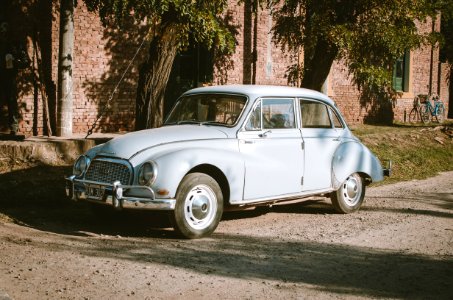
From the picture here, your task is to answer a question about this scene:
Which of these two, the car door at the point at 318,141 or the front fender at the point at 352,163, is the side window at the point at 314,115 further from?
the front fender at the point at 352,163

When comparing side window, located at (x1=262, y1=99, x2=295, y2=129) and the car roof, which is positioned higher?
the car roof

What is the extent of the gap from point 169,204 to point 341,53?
8.47 m

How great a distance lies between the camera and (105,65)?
15.0m

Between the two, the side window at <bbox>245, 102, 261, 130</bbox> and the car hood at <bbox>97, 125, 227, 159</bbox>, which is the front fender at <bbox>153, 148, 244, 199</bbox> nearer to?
the car hood at <bbox>97, 125, 227, 159</bbox>

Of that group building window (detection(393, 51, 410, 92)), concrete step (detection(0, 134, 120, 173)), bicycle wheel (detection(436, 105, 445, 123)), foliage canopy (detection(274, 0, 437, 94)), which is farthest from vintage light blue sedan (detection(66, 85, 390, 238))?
bicycle wheel (detection(436, 105, 445, 123))

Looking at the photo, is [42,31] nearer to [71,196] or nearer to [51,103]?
[51,103]

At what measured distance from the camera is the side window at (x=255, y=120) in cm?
792

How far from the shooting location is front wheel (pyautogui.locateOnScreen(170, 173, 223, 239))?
699 cm

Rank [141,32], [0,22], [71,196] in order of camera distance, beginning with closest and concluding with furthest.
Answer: [71,196], [0,22], [141,32]

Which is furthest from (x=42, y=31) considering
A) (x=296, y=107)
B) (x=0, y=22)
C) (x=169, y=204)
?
(x=169, y=204)

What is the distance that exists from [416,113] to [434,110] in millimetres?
687

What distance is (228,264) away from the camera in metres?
6.11

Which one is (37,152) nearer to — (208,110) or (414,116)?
(208,110)

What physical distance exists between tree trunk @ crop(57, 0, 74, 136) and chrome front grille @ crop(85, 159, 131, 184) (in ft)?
20.4
